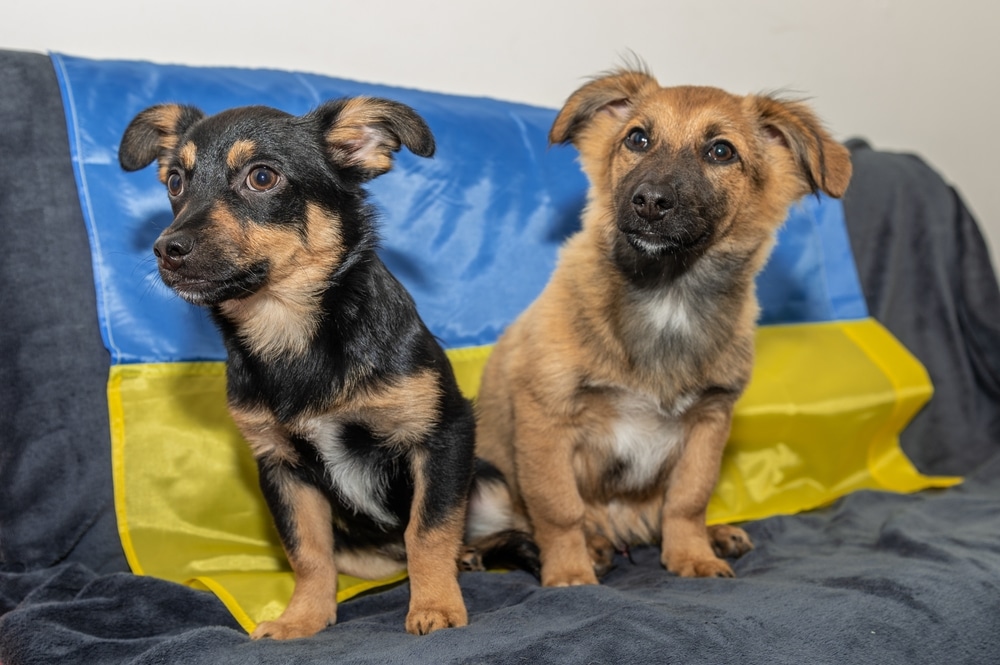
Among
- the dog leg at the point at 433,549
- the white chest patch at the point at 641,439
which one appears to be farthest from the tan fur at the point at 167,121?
the white chest patch at the point at 641,439

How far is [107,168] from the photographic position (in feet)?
10.0

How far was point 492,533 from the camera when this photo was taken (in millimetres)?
3023

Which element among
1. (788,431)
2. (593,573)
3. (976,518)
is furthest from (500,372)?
(976,518)

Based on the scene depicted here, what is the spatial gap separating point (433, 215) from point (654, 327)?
3.59ft

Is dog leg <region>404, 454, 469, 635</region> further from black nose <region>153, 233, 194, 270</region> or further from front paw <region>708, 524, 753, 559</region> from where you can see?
front paw <region>708, 524, 753, 559</region>

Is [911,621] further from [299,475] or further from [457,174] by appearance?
[457,174]

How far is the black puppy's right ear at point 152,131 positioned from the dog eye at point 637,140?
126 centimetres

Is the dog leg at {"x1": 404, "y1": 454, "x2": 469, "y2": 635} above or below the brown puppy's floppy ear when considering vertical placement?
below

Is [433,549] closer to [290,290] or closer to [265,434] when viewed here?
[265,434]

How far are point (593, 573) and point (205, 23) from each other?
2505 millimetres

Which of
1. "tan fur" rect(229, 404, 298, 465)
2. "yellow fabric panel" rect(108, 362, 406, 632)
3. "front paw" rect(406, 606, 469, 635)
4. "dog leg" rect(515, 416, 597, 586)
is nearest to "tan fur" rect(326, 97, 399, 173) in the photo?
"tan fur" rect(229, 404, 298, 465)

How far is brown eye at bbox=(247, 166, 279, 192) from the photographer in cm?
236

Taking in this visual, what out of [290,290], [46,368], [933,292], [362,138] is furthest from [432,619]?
[933,292]

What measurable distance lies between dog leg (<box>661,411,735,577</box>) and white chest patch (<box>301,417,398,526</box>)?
2.93ft
